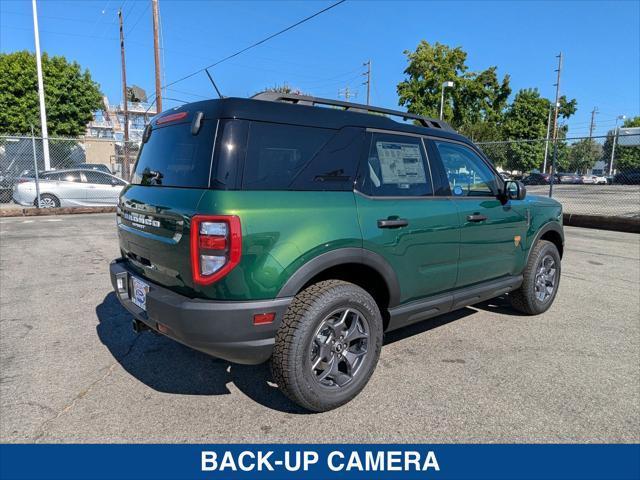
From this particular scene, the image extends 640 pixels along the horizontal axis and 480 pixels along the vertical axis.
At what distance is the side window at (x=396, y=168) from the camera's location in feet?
9.80

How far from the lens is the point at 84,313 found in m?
4.48

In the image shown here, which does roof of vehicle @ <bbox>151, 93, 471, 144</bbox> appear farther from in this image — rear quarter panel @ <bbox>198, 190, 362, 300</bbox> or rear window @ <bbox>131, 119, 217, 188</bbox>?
rear quarter panel @ <bbox>198, 190, 362, 300</bbox>

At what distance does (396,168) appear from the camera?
3.16 m

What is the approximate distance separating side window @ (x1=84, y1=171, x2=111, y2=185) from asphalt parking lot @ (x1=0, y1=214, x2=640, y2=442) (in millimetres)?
9867

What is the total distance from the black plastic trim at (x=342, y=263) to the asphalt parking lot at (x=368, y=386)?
29.0 inches

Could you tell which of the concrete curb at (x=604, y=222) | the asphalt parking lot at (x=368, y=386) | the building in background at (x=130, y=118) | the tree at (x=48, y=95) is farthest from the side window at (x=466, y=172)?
the tree at (x=48, y=95)

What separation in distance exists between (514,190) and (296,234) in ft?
8.34

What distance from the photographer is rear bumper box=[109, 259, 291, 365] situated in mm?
2332

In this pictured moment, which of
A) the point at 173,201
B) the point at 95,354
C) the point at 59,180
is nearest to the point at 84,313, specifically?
the point at 95,354

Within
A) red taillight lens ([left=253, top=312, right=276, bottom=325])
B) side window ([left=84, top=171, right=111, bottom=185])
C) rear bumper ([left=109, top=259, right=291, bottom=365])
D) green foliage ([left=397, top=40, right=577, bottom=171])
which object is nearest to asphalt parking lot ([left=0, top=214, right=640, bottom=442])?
rear bumper ([left=109, top=259, right=291, bottom=365])

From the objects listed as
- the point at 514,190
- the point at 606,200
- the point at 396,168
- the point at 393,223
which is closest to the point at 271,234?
the point at 393,223

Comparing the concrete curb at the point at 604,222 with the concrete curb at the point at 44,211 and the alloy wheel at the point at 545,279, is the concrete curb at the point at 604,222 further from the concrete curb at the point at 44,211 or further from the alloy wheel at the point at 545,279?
the concrete curb at the point at 44,211

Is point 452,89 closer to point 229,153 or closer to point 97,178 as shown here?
point 97,178

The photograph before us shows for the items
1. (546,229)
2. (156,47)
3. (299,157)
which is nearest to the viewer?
(299,157)
